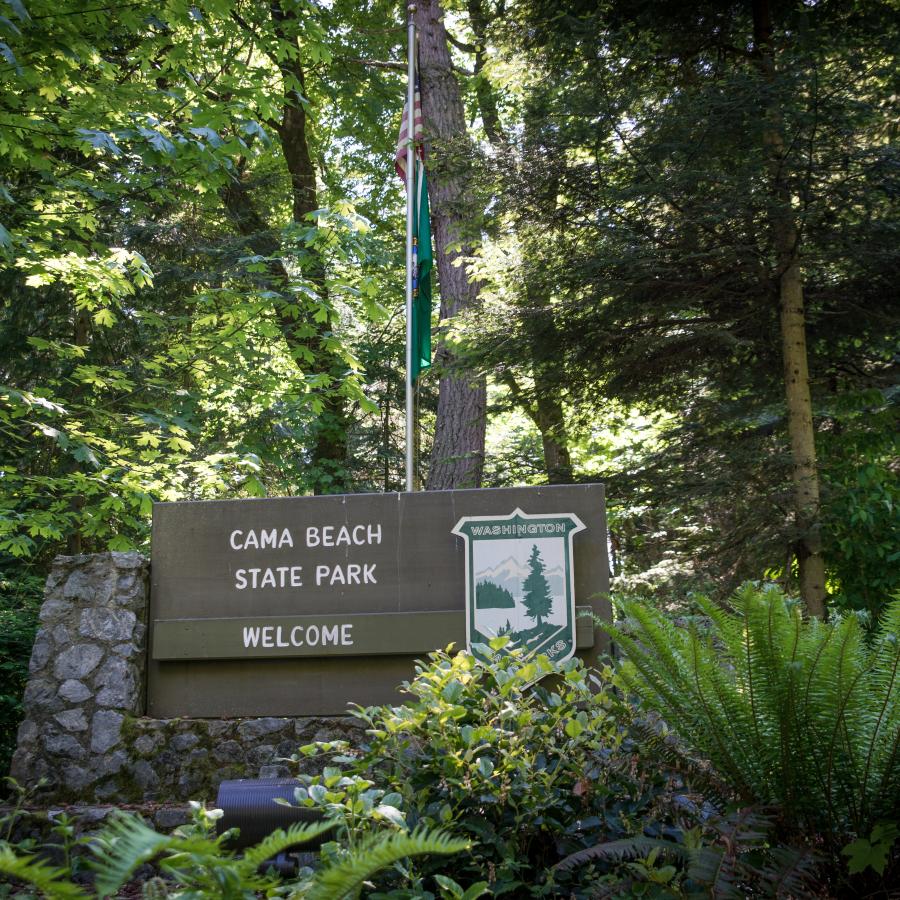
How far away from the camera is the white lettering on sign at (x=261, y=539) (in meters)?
5.68

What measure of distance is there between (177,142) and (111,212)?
5.78 metres

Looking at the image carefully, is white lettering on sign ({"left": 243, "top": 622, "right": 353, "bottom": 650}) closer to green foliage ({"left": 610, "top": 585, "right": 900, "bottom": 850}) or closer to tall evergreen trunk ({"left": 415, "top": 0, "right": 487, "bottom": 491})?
green foliage ({"left": 610, "top": 585, "right": 900, "bottom": 850})

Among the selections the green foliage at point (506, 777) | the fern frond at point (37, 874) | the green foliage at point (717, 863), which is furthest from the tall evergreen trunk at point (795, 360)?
the fern frond at point (37, 874)

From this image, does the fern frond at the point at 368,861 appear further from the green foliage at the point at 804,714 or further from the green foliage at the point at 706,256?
the green foliage at the point at 706,256

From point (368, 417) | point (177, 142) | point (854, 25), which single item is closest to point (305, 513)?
point (177, 142)

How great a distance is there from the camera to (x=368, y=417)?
16.1 metres

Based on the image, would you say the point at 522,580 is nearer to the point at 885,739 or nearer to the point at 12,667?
the point at 885,739

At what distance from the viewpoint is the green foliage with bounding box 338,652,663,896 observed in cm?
254

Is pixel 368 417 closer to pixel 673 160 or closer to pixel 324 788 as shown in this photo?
pixel 673 160

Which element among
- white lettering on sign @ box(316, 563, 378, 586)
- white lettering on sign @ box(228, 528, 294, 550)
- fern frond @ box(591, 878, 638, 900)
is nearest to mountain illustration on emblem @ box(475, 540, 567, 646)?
white lettering on sign @ box(316, 563, 378, 586)

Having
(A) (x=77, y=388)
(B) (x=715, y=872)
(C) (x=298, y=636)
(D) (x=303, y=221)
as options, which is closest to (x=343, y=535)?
(C) (x=298, y=636)

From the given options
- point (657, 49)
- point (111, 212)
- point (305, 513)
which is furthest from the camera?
point (111, 212)

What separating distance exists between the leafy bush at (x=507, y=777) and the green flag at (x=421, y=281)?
20.2ft

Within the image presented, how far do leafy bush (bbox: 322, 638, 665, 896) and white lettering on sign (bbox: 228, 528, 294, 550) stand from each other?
2.84 meters
